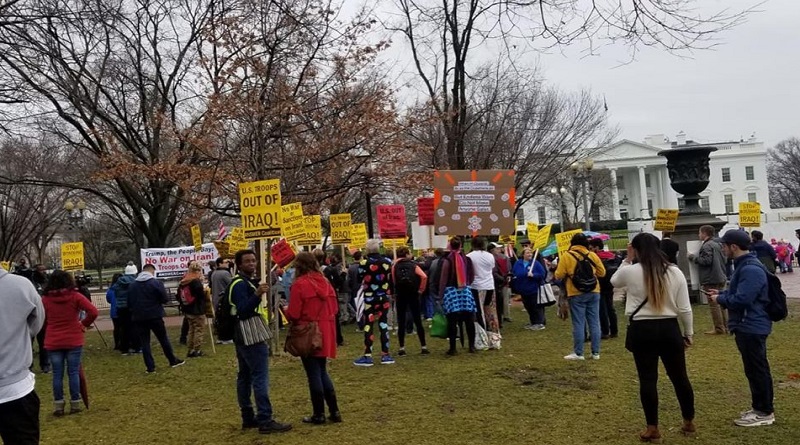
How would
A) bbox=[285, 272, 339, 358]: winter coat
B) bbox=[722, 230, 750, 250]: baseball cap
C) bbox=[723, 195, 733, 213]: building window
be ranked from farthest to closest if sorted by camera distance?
1. bbox=[723, 195, 733, 213]: building window
2. bbox=[285, 272, 339, 358]: winter coat
3. bbox=[722, 230, 750, 250]: baseball cap

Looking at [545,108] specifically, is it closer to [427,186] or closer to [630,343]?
[427,186]

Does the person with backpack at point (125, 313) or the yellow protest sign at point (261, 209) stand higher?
the yellow protest sign at point (261, 209)

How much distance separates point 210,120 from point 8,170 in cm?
1638

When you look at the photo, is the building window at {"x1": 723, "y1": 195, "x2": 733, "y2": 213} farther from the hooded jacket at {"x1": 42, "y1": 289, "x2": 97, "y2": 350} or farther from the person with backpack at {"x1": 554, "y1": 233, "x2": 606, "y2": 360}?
the hooded jacket at {"x1": 42, "y1": 289, "x2": 97, "y2": 350}

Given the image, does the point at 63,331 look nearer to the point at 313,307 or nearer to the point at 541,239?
the point at 313,307

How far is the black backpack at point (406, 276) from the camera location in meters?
10.9

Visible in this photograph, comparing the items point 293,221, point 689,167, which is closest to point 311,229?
point 293,221

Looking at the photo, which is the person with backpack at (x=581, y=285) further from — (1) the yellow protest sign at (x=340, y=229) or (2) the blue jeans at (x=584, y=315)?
(1) the yellow protest sign at (x=340, y=229)

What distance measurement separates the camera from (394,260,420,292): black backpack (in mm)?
10914

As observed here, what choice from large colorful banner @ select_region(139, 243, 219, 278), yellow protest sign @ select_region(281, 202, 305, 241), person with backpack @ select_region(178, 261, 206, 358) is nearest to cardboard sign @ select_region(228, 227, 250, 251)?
yellow protest sign @ select_region(281, 202, 305, 241)

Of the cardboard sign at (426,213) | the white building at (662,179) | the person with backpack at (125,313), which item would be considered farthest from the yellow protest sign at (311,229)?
the white building at (662,179)

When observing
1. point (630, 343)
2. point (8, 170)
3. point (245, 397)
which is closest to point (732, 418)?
point (630, 343)

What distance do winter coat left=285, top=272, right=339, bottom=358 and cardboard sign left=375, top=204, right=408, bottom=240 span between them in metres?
10.1

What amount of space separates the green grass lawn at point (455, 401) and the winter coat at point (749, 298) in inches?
35.7
